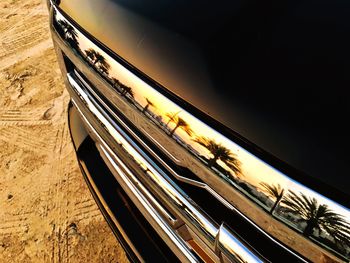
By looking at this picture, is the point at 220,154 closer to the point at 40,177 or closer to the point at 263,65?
the point at 263,65

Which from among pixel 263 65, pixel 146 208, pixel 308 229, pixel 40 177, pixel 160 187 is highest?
pixel 263 65

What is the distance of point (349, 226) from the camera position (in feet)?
2.33

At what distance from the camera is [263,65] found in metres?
0.97

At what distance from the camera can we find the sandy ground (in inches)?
84.6

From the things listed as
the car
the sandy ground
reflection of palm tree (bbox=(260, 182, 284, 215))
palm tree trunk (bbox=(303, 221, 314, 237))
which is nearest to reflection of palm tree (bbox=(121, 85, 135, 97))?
the car

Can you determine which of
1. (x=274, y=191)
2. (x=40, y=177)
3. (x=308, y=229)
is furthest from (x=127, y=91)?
(x=40, y=177)

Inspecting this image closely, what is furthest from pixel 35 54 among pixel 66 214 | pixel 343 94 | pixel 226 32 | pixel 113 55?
pixel 343 94

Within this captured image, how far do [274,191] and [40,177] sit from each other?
7.15 ft

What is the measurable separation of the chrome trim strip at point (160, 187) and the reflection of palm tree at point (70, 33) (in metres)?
0.22

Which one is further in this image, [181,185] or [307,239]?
[181,185]

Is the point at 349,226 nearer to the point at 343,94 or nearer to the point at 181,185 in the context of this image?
the point at 343,94

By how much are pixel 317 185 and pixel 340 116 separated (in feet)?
0.63

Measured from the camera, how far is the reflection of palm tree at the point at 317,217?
72 cm

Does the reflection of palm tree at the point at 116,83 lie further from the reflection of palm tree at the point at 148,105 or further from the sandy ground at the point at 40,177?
the sandy ground at the point at 40,177
